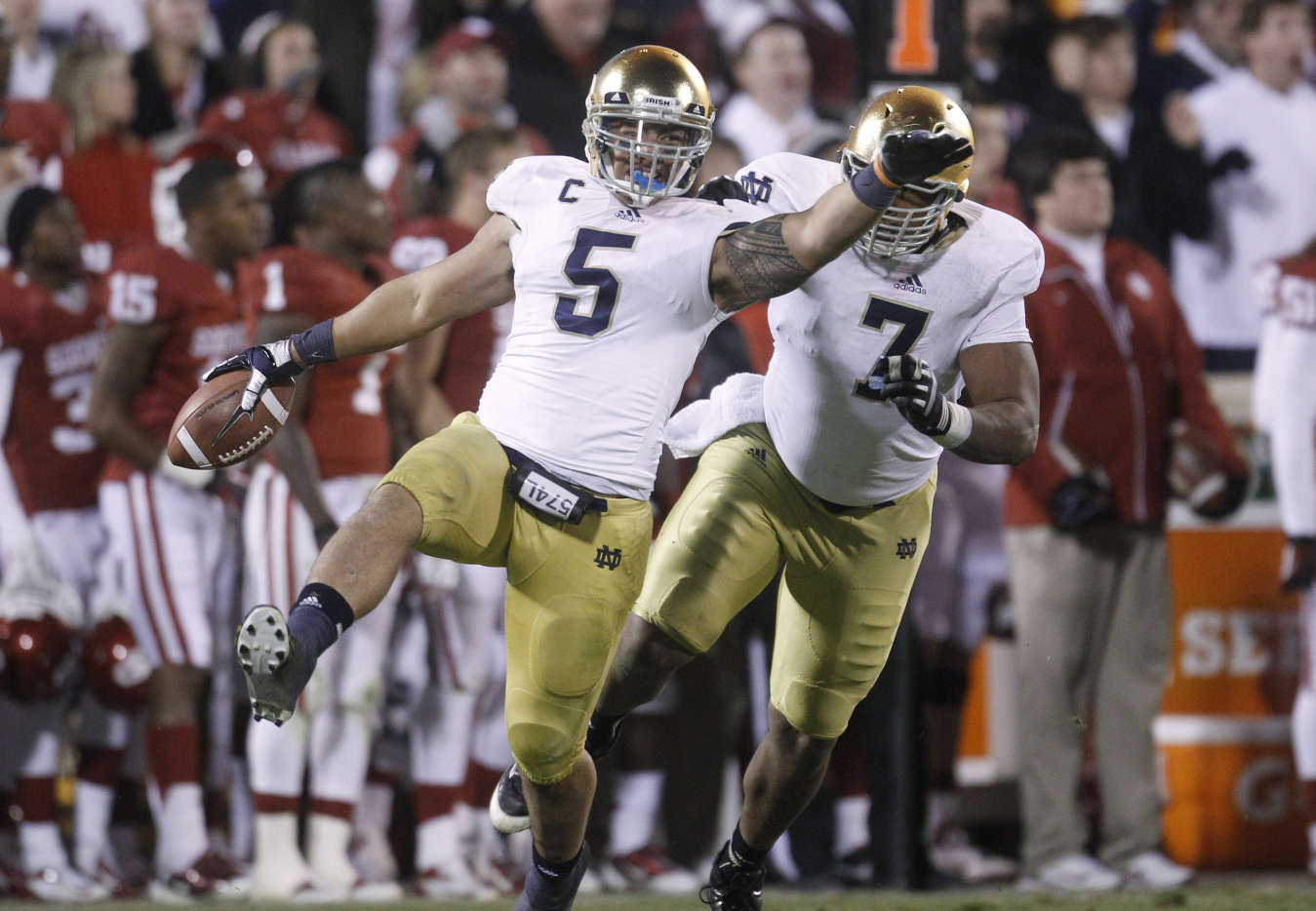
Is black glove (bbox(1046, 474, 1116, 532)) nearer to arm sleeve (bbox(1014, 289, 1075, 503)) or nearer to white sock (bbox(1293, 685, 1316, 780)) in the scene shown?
arm sleeve (bbox(1014, 289, 1075, 503))

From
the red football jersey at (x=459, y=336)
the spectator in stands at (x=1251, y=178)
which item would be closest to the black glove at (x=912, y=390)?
the red football jersey at (x=459, y=336)

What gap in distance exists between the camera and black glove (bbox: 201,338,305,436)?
12.9 feet

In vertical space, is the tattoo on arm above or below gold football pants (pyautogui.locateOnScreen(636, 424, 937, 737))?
above

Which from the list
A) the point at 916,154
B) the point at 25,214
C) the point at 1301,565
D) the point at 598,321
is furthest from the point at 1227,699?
the point at 25,214

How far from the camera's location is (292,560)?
566 centimetres

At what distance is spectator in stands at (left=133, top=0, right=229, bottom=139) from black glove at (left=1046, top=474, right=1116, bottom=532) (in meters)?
3.70

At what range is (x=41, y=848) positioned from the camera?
571cm

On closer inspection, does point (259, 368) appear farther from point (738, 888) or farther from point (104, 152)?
point (104, 152)

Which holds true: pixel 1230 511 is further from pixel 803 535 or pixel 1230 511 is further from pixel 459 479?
pixel 459 479

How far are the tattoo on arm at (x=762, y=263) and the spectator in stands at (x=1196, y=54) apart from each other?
4530mm

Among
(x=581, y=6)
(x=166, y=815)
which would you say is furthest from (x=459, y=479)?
(x=581, y=6)

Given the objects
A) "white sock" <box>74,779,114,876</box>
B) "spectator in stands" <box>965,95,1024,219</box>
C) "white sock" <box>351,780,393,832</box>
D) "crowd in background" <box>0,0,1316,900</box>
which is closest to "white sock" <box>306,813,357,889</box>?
"crowd in background" <box>0,0,1316,900</box>

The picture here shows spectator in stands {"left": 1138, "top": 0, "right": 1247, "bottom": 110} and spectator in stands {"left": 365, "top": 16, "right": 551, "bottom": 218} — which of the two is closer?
spectator in stands {"left": 365, "top": 16, "right": 551, "bottom": 218}

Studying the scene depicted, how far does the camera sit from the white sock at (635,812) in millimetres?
6090
